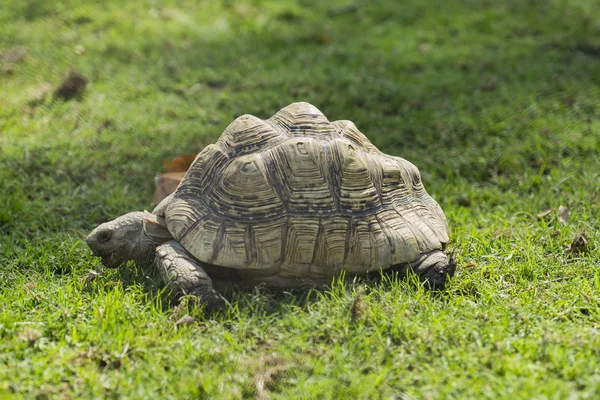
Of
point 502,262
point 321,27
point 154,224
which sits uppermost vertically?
point 321,27

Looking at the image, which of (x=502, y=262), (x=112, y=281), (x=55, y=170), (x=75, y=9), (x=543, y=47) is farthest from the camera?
(x=75, y=9)

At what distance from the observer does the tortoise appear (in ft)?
12.8

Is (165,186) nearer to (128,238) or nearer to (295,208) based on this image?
(128,238)

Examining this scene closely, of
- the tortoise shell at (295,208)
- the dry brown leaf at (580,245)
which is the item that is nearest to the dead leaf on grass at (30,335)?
the tortoise shell at (295,208)

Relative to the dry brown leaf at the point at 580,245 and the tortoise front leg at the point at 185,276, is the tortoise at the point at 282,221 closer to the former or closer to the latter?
the tortoise front leg at the point at 185,276

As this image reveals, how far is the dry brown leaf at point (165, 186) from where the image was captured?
531 cm

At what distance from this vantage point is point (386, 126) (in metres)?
6.94

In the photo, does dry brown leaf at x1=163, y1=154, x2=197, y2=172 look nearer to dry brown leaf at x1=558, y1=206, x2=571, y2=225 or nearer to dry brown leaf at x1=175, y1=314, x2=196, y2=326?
dry brown leaf at x1=175, y1=314, x2=196, y2=326

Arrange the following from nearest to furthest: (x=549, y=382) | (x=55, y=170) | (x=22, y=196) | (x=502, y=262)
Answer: (x=549, y=382) → (x=502, y=262) → (x=22, y=196) → (x=55, y=170)

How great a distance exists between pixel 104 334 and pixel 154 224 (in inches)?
37.7

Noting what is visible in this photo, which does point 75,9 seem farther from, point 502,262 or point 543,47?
point 502,262

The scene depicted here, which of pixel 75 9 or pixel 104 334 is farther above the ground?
pixel 75 9

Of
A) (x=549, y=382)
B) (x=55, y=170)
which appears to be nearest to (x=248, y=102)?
(x=55, y=170)

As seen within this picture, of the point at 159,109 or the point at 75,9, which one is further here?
the point at 75,9
